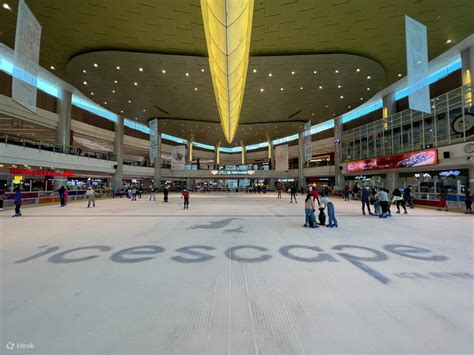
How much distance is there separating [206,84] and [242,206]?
1180 centimetres

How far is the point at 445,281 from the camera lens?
10.5 ft

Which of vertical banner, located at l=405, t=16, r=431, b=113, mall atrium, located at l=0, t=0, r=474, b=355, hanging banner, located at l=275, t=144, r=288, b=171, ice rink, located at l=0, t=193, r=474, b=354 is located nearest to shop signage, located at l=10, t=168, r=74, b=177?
mall atrium, located at l=0, t=0, r=474, b=355

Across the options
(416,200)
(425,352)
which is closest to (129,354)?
(425,352)

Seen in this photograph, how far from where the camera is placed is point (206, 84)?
62.5 ft

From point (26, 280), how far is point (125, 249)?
5.68 ft

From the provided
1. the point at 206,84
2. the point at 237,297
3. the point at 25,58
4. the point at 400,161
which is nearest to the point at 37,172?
the point at 25,58

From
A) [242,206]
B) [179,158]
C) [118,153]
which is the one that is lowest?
[242,206]

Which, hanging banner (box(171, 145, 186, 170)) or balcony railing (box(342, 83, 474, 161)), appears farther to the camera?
hanging banner (box(171, 145, 186, 170))

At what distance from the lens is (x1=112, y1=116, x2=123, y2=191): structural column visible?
29.5 m

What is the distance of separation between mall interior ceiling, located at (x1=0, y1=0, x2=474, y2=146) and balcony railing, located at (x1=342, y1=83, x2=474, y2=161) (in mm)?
3471

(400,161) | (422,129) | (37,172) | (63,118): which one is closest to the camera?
(422,129)

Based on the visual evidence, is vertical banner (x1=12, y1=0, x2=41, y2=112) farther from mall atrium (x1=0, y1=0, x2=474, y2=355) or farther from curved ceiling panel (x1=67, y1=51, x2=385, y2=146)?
curved ceiling panel (x1=67, y1=51, x2=385, y2=146)

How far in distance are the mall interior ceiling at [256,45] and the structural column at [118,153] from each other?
320 inches

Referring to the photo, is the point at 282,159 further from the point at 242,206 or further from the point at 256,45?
the point at 256,45
